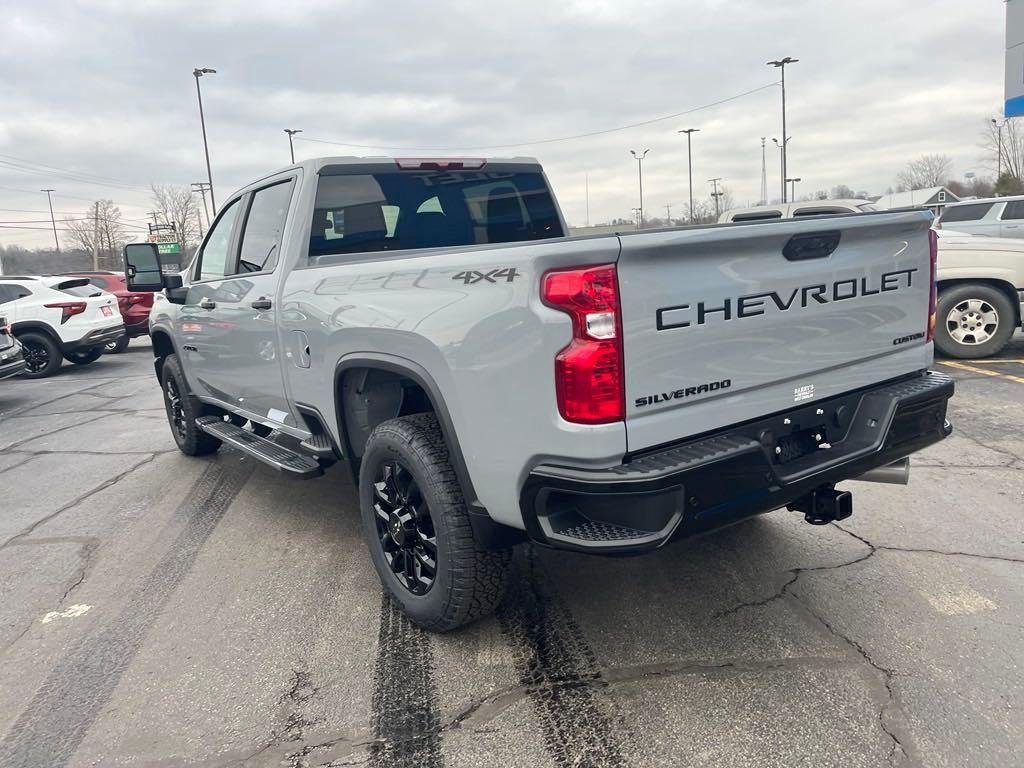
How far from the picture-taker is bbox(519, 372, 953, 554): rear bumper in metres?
2.33

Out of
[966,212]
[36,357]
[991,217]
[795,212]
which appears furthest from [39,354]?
[991,217]

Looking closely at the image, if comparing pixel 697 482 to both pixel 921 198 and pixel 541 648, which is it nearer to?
pixel 541 648

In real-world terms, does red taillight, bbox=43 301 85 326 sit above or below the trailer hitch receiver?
above

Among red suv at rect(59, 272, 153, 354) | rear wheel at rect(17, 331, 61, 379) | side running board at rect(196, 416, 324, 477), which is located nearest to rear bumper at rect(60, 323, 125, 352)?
rear wheel at rect(17, 331, 61, 379)

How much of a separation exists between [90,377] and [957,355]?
12.5m

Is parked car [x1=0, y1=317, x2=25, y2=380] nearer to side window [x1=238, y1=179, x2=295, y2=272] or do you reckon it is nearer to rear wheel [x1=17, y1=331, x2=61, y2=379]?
rear wheel [x1=17, y1=331, x2=61, y2=379]

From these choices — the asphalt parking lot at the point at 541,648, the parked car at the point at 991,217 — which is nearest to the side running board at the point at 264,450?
the asphalt parking lot at the point at 541,648

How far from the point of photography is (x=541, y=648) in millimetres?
3047

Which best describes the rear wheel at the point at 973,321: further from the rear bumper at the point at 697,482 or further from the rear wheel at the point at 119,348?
the rear wheel at the point at 119,348

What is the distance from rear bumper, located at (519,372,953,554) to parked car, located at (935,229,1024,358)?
22.2 ft

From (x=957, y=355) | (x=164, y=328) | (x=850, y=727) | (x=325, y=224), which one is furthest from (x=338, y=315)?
(x=957, y=355)

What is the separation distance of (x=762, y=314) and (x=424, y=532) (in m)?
→ 1.58

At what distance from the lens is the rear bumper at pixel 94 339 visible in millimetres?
12555

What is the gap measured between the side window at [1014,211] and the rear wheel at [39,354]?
630 inches
